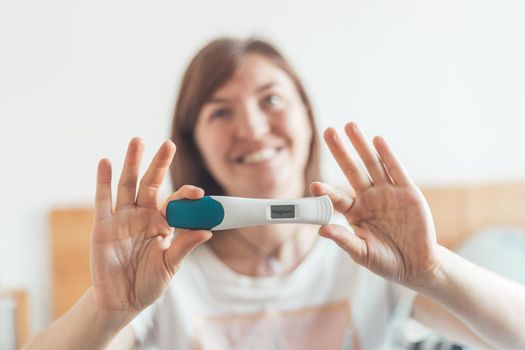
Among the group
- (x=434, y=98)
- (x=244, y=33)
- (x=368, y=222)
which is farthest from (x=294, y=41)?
(x=368, y=222)

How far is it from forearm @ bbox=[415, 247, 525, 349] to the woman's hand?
0.02 metres

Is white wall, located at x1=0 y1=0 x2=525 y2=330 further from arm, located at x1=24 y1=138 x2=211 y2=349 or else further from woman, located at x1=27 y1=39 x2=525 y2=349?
arm, located at x1=24 y1=138 x2=211 y2=349

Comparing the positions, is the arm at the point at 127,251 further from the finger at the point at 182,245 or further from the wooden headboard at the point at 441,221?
the wooden headboard at the point at 441,221

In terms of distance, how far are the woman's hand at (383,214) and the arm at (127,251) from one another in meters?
0.13

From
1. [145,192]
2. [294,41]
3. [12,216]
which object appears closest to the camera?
[145,192]

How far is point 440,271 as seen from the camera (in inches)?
17.8

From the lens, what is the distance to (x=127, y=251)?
1.49ft

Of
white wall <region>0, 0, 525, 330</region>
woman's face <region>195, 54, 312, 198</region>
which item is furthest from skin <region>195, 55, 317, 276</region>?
white wall <region>0, 0, 525, 330</region>

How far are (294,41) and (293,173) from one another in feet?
1.76

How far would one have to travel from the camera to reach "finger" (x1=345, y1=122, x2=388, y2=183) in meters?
0.46

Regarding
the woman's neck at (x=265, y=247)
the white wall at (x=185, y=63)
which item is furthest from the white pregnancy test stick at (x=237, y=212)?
the white wall at (x=185, y=63)

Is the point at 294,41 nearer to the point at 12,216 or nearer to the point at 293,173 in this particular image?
the point at 293,173

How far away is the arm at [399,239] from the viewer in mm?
445

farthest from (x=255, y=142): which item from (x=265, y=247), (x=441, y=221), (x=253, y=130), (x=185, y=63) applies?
(x=441, y=221)
